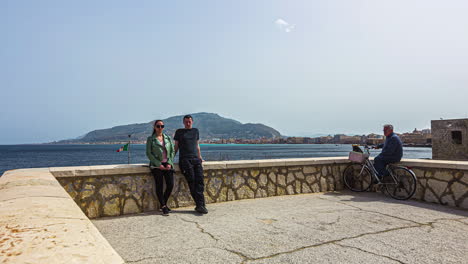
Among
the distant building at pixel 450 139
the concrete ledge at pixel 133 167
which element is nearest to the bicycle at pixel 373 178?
the concrete ledge at pixel 133 167

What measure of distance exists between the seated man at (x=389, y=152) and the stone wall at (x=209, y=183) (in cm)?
93

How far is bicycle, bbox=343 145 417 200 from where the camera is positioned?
21.0ft

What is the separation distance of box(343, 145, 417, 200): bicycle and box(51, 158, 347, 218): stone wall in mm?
261

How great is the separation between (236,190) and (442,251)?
11.8 ft

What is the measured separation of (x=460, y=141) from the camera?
29.4 metres

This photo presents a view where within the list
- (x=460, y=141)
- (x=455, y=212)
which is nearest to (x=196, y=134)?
(x=455, y=212)

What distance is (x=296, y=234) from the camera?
12.7ft

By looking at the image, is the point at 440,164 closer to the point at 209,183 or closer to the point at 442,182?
the point at 442,182

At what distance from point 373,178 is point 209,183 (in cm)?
377

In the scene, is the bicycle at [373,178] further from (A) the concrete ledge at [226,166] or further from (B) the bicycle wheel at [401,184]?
(A) the concrete ledge at [226,166]

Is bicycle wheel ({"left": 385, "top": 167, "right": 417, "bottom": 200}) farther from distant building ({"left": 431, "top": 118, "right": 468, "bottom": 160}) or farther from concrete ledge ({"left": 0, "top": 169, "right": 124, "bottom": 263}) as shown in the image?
distant building ({"left": 431, "top": 118, "right": 468, "bottom": 160})

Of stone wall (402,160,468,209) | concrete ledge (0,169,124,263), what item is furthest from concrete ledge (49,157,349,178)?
concrete ledge (0,169,124,263)

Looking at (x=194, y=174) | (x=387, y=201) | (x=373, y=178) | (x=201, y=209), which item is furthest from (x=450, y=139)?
(x=201, y=209)

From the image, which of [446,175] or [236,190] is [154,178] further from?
[446,175]
